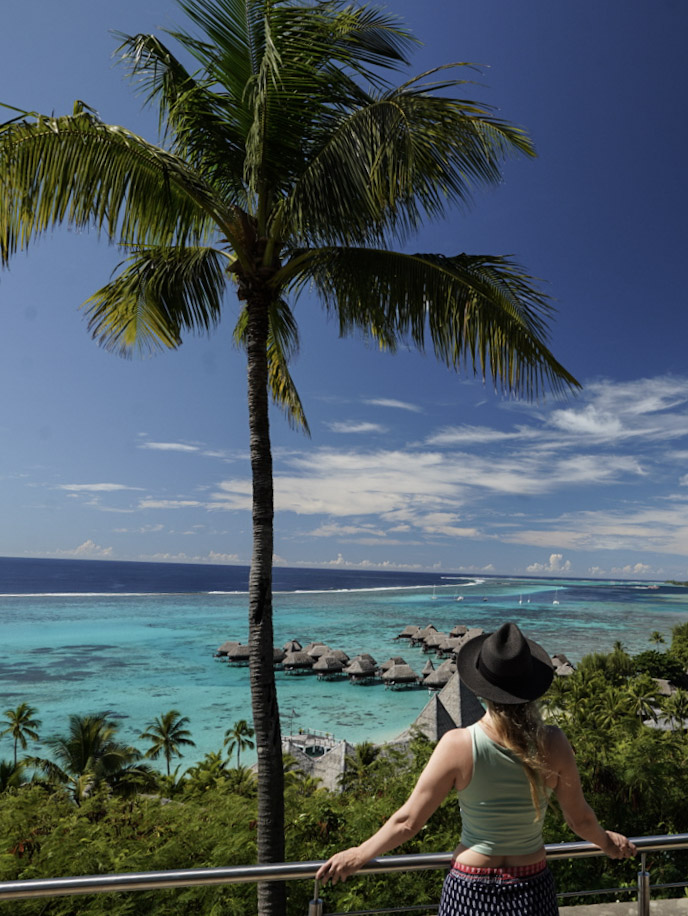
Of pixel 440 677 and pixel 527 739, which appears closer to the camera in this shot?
pixel 527 739

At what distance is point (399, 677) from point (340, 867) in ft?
121

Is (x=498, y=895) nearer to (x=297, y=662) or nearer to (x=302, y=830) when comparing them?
(x=302, y=830)

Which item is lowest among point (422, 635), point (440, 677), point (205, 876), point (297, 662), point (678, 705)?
point (422, 635)

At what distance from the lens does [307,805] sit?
7.34 metres

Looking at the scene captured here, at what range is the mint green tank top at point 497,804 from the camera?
1.49 meters

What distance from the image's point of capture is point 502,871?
61.7 inches

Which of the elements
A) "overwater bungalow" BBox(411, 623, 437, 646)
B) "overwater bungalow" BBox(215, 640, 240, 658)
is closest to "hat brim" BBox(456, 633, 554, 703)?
"overwater bungalow" BBox(215, 640, 240, 658)

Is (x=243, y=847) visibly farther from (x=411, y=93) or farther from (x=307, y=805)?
(x=411, y=93)

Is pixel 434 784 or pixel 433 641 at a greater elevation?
pixel 434 784

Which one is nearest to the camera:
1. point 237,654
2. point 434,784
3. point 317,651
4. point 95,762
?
point 434,784

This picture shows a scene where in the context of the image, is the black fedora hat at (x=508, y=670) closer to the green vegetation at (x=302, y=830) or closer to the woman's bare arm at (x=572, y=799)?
the woman's bare arm at (x=572, y=799)

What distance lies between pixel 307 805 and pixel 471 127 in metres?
7.89

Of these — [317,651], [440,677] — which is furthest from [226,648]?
[440,677]

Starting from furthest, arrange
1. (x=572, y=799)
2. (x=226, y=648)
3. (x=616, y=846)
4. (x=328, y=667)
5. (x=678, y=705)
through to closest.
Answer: (x=226, y=648)
(x=328, y=667)
(x=678, y=705)
(x=616, y=846)
(x=572, y=799)
